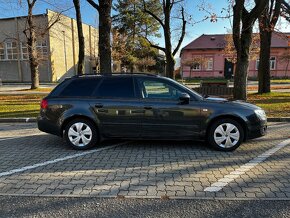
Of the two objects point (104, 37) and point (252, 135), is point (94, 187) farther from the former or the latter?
point (104, 37)

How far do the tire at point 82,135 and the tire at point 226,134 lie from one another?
102 inches

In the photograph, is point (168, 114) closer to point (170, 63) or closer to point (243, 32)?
point (243, 32)

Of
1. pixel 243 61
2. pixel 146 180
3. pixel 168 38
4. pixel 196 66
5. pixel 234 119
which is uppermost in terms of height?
pixel 168 38

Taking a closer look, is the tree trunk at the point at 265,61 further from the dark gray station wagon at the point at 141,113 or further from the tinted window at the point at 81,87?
the tinted window at the point at 81,87

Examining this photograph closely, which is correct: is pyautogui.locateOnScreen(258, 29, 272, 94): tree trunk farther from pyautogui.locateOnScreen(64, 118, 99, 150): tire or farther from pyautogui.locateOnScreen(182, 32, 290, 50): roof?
pyautogui.locateOnScreen(182, 32, 290, 50): roof

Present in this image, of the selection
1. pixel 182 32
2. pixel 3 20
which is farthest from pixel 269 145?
pixel 3 20

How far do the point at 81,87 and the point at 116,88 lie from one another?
0.82 meters

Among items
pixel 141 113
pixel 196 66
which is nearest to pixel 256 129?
pixel 141 113

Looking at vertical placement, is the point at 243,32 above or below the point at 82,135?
above

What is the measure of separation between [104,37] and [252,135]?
22.3 ft

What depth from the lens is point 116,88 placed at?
249 inches

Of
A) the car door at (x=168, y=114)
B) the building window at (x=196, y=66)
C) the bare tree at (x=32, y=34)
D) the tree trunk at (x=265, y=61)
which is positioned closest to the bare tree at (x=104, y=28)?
the car door at (x=168, y=114)

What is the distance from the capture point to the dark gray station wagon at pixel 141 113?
5.96 metres

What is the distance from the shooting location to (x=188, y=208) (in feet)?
11.6
